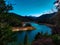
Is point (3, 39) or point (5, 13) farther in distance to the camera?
point (5, 13)

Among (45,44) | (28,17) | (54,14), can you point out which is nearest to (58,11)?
(54,14)

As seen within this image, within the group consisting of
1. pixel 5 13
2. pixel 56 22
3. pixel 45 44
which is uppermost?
pixel 5 13

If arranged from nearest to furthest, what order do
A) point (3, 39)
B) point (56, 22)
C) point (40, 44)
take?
point (40, 44)
point (3, 39)
point (56, 22)

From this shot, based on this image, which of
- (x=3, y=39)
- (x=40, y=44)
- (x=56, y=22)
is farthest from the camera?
(x=56, y=22)

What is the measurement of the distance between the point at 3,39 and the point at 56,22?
2532mm

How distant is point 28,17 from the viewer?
9.00 metres

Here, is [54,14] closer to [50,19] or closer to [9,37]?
[50,19]

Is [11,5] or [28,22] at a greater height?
[11,5]

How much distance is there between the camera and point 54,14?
9125 millimetres

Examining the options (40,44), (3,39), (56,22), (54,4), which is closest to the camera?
(40,44)

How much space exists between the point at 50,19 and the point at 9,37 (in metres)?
2.27

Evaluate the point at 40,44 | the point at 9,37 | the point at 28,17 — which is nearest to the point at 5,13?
the point at 28,17

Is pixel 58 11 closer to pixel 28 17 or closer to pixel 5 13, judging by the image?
pixel 28 17

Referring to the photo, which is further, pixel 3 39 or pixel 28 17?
pixel 28 17
